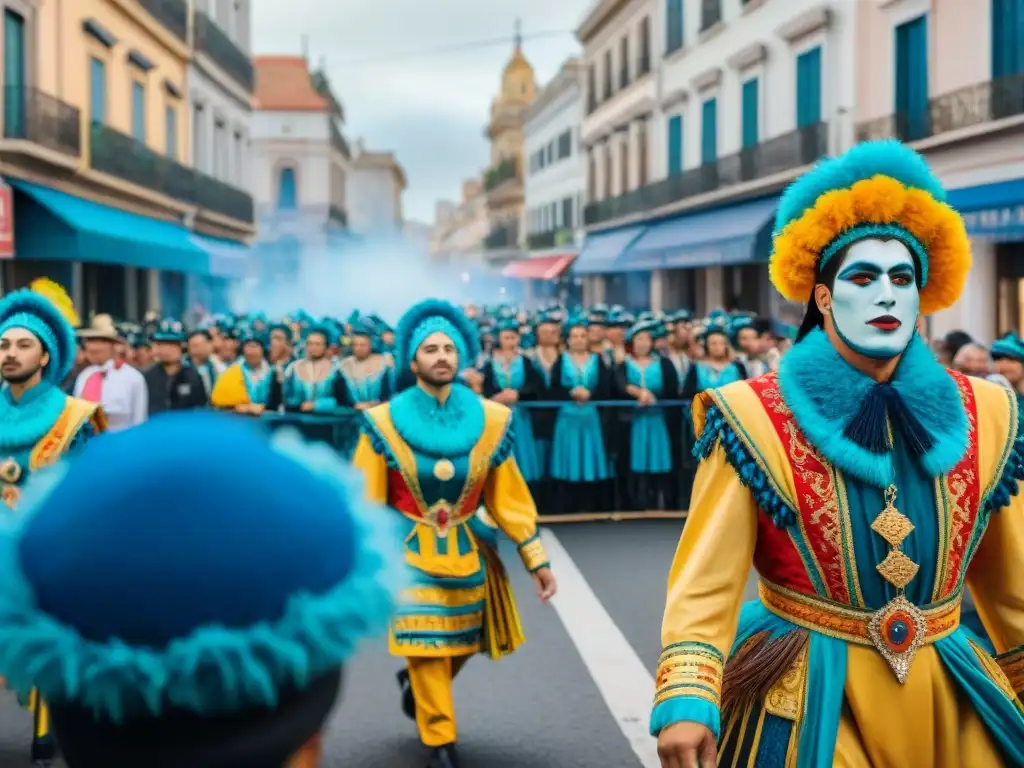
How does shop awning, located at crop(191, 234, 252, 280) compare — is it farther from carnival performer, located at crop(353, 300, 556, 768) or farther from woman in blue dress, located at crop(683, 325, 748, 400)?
carnival performer, located at crop(353, 300, 556, 768)

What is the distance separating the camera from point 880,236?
123 inches

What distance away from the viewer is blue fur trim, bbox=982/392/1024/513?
3.06 m

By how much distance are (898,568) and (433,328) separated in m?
3.29

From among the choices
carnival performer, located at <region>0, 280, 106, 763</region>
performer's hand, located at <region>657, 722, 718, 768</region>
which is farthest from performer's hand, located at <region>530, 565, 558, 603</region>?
performer's hand, located at <region>657, 722, 718, 768</region>

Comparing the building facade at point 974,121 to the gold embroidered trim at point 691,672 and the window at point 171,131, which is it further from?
the window at point 171,131

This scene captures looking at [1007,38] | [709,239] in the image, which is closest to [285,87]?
[709,239]

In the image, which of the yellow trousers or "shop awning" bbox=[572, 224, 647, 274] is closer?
the yellow trousers

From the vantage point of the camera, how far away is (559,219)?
54188mm

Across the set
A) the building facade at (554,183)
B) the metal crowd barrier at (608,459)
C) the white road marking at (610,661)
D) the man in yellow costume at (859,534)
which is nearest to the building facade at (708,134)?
the building facade at (554,183)

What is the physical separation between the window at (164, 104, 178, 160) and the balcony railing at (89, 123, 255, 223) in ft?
1.73

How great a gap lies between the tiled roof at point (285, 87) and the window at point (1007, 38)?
168ft

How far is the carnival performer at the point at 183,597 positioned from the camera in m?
1.52

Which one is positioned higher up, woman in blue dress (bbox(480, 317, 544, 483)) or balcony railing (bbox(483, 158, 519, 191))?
balcony railing (bbox(483, 158, 519, 191))

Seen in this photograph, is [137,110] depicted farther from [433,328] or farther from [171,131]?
[433,328]
